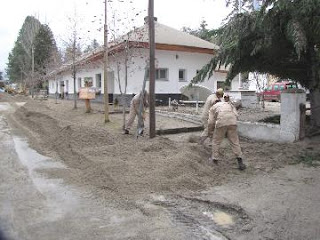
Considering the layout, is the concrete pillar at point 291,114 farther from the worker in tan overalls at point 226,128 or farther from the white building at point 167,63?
the white building at point 167,63

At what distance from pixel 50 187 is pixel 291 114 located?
21.0 ft

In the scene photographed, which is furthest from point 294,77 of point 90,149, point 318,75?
point 90,149

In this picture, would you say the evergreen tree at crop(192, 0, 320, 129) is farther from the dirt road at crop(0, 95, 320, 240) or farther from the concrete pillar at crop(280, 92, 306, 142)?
the dirt road at crop(0, 95, 320, 240)

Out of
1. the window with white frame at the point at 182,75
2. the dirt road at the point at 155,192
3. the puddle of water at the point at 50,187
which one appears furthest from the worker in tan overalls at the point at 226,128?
the window with white frame at the point at 182,75

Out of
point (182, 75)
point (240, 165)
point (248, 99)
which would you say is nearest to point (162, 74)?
point (182, 75)

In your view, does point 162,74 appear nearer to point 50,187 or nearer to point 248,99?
point 248,99

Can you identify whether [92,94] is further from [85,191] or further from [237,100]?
[85,191]

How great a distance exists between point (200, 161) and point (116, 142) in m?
3.17

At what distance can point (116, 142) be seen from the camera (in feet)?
36.8

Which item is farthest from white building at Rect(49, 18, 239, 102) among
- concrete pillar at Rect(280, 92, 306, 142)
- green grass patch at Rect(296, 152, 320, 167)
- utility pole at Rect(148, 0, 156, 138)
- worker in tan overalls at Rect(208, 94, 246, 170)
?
worker in tan overalls at Rect(208, 94, 246, 170)

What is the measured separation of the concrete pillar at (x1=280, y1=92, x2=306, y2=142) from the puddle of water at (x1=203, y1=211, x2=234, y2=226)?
5.28 metres

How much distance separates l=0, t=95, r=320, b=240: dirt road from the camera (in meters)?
5.41

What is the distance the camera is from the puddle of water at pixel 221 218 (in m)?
5.68

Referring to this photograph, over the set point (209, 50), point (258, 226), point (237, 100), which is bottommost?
point (258, 226)
